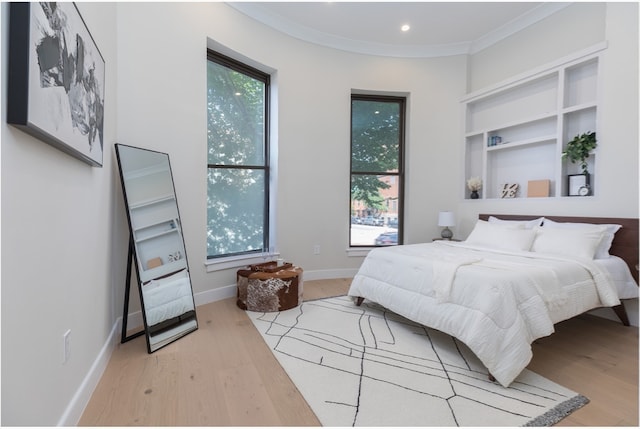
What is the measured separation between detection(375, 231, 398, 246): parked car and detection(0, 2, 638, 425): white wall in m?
0.29

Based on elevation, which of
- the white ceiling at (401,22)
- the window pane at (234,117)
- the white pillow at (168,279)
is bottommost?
the white pillow at (168,279)

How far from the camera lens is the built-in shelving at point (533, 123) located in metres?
3.41

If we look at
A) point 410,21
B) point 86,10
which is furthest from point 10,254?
point 410,21

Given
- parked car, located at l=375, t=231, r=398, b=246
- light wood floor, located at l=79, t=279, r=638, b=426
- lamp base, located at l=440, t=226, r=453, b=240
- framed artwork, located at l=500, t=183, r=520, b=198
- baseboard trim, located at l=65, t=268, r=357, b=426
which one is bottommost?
light wood floor, located at l=79, t=279, r=638, b=426

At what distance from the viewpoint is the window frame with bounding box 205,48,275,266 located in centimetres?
358

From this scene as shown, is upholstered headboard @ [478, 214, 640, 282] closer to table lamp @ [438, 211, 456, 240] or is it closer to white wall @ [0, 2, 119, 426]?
table lamp @ [438, 211, 456, 240]

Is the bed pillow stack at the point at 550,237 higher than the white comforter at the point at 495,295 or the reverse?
higher

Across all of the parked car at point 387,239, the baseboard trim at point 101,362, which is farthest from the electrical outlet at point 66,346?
the parked car at point 387,239

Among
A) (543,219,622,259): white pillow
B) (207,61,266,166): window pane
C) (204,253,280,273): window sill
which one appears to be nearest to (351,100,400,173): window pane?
(207,61,266,166): window pane

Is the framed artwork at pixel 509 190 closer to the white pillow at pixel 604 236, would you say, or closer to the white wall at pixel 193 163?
the white wall at pixel 193 163

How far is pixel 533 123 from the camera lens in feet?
12.9

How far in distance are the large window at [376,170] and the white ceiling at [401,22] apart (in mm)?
756

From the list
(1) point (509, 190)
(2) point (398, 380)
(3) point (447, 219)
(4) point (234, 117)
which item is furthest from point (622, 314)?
(4) point (234, 117)

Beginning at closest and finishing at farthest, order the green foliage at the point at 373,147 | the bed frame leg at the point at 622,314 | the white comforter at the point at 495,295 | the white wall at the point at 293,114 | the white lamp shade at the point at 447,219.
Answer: the white comforter at the point at 495,295, the white wall at the point at 293,114, the bed frame leg at the point at 622,314, the white lamp shade at the point at 447,219, the green foliage at the point at 373,147
